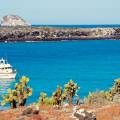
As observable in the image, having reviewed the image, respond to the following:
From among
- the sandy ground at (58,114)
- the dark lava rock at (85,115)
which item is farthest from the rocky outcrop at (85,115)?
the sandy ground at (58,114)

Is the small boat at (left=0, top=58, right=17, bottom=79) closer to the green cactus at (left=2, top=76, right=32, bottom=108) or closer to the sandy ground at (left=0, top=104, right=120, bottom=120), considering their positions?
the green cactus at (left=2, top=76, right=32, bottom=108)

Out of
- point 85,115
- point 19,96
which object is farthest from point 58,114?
point 19,96

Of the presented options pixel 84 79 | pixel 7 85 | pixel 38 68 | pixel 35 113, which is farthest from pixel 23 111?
pixel 38 68

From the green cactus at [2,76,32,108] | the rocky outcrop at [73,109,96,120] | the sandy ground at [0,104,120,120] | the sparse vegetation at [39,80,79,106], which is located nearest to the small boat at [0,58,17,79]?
the sparse vegetation at [39,80,79,106]

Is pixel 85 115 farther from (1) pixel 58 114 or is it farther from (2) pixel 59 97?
(2) pixel 59 97

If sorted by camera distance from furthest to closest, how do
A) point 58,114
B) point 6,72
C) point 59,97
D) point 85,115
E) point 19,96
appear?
point 6,72, point 59,97, point 19,96, point 58,114, point 85,115

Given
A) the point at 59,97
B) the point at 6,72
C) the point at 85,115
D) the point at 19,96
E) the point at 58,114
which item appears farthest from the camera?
the point at 6,72

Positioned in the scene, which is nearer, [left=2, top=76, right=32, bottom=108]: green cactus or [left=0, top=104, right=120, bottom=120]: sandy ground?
[left=0, top=104, right=120, bottom=120]: sandy ground

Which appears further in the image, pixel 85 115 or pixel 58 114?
pixel 58 114

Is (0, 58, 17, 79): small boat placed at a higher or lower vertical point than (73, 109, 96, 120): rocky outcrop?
lower

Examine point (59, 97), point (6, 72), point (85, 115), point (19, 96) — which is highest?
point (85, 115)

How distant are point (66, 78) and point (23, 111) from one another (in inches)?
3667

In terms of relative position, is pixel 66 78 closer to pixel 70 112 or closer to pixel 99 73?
pixel 99 73

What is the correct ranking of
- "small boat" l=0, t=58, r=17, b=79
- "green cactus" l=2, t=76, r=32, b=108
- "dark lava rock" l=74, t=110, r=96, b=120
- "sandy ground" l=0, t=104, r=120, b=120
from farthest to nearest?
"small boat" l=0, t=58, r=17, b=79
"green cactus" l=2, t=76, r=32, b=108
"sandy ground" l=0, t=104, r=120, b=120
"dark lava rock" l=74, t=110, r=96, b=120
